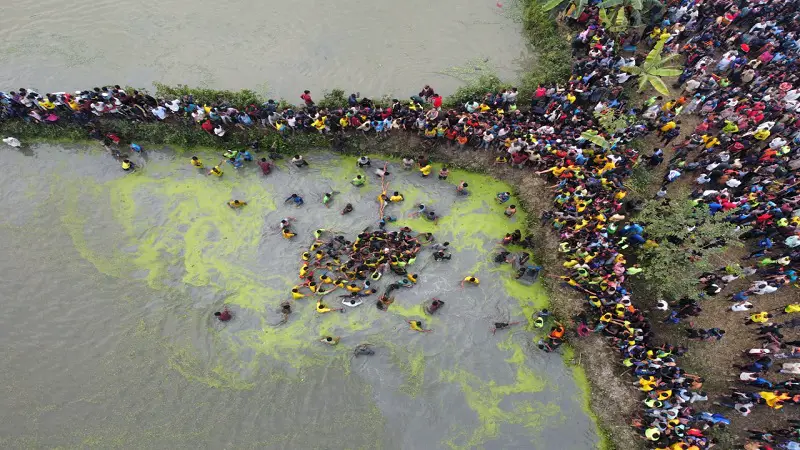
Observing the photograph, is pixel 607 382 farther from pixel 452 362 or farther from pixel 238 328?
pixel 238 328

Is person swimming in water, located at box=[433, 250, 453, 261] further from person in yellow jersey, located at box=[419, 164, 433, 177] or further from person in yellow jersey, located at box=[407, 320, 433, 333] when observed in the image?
person in yellow jersey, located at box=[419, 164, 433, 177]

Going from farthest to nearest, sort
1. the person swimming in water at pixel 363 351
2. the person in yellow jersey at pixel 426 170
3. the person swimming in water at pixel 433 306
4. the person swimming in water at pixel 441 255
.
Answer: the person in yellow jersey at pixel 426 170 < the person swimming in water at pixel 441 255 < the person swimming in water at pixel 433 306 < the person swimming in water at pixel 363 351

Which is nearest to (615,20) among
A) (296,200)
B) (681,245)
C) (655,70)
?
(655,70)

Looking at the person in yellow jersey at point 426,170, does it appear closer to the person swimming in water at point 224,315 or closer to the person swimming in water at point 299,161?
the person swimming in water at point 299,161

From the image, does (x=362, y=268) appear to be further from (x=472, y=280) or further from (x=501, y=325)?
(x=501, y=325)

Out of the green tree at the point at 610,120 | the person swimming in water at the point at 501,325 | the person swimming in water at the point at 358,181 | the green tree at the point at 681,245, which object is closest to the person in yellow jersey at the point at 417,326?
the person swimming in water at the point at 501,325

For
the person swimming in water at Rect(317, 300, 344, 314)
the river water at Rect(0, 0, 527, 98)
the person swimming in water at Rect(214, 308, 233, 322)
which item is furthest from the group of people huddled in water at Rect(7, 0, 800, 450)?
the river water at Rect(0, 0, 527, 98)

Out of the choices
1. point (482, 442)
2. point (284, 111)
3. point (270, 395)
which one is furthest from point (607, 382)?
point (284, 111)

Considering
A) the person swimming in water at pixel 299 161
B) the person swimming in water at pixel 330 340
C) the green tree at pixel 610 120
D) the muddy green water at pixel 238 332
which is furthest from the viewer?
the person swimming in water at pixel 299 161

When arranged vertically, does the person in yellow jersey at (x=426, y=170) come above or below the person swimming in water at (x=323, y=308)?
above
